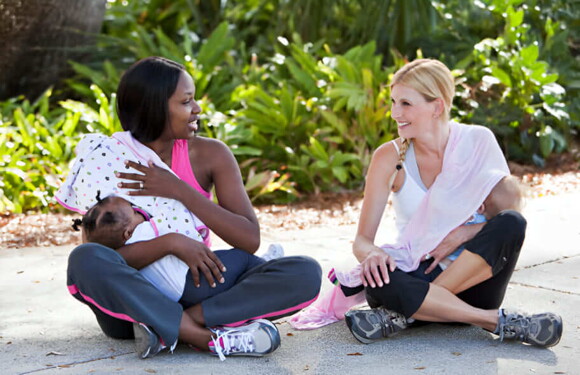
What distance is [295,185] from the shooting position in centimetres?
677

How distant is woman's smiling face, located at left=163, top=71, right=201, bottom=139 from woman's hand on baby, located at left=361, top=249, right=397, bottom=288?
0.84 metres

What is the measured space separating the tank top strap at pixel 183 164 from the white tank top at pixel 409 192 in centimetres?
80

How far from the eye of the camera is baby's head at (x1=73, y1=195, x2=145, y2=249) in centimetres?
297

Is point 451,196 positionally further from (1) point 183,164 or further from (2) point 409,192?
(1) point 183,164

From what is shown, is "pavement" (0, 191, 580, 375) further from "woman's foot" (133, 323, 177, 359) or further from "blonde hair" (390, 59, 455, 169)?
"blonde hair" (390, 59, 455, 169)

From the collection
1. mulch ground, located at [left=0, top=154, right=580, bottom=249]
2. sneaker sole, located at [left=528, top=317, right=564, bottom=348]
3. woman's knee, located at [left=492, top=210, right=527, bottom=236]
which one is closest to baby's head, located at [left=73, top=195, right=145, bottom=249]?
woman's knee, located at [left=492, top=210, right=527, bottom=236]

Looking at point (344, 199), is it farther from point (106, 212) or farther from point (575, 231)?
point (106, 212)

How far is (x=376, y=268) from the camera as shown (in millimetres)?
3072

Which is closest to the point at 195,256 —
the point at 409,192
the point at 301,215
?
the point at 409,192

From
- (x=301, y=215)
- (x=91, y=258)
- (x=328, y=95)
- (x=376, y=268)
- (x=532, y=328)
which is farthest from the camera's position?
(x=328, y=95)

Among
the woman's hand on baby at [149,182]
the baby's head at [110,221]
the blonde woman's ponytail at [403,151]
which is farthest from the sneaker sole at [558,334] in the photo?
the baby's head at [110,221]

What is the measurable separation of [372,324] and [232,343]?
0.55 m

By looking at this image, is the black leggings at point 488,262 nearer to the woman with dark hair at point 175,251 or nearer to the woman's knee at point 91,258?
the woman with dark hair at point 175,251

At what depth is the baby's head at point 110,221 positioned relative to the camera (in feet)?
9.73
